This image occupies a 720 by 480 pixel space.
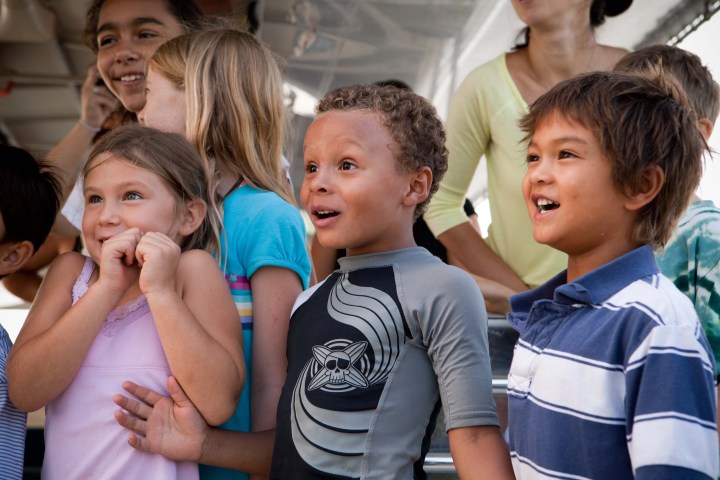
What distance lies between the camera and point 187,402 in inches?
71.2

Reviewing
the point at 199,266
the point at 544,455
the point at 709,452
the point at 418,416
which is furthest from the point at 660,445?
the point at 199,266

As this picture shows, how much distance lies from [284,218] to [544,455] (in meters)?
0.83

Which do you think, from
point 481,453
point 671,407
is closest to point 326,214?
point 481,453

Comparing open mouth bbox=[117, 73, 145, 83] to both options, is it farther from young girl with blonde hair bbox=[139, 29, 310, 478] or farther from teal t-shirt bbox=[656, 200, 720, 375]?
teal t-shirt bbox=[656, 200, 720, 375]

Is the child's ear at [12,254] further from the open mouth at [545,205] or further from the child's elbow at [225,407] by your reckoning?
the open mouth at [545,205]

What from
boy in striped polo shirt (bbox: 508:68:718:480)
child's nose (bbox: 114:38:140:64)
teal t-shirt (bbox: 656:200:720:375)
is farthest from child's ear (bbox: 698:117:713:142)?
child's nose (bbox: 114:38:140:64)

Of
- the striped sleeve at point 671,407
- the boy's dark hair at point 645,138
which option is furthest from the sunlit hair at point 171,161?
the striped sleeve at point 671,407

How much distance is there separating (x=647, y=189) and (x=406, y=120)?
551mm

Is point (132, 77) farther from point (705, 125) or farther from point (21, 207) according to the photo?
point (705, 125)

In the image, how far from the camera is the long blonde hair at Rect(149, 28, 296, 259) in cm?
217

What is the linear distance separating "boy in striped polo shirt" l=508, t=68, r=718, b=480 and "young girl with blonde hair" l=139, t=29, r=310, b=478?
0.53 m

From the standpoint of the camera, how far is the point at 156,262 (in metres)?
1.78

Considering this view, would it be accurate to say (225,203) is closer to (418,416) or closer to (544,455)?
(418,416)

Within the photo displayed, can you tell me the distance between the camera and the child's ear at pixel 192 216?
2000mm
